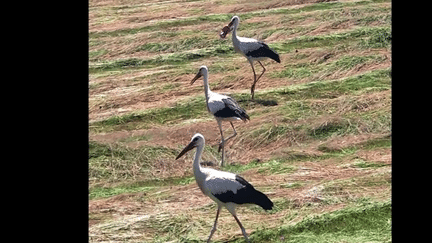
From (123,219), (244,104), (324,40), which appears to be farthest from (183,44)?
(123,219)

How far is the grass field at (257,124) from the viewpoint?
407 inches

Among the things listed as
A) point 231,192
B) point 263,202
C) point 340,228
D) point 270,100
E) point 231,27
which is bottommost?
point 270,100

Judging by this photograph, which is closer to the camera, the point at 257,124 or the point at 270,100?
the point at 257,124

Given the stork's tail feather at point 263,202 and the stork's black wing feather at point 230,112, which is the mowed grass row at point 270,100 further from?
the stork's tail feather at point 263,202

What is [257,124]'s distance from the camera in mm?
14234

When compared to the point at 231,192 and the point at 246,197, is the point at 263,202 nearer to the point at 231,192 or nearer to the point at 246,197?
the point at 246,197

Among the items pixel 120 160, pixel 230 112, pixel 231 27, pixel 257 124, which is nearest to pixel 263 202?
pixel 230 112

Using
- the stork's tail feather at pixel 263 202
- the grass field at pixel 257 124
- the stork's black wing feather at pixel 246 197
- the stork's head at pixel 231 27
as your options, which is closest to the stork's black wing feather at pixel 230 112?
the grass field at pixel 257 124

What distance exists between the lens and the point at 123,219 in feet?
34.8

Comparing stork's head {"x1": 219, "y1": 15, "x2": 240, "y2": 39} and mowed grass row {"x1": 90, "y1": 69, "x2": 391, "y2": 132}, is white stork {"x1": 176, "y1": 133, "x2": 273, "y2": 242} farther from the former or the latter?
stork's head {"x1": 219, "y1": 15, "x2": 240, "y2": 39}

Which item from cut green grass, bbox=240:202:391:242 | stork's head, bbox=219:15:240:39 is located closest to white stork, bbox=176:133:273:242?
cut green grass, bbox=240:202:391:242

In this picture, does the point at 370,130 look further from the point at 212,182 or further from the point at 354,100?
the point at 212,182

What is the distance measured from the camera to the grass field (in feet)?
33.9

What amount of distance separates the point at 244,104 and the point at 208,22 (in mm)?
7830
